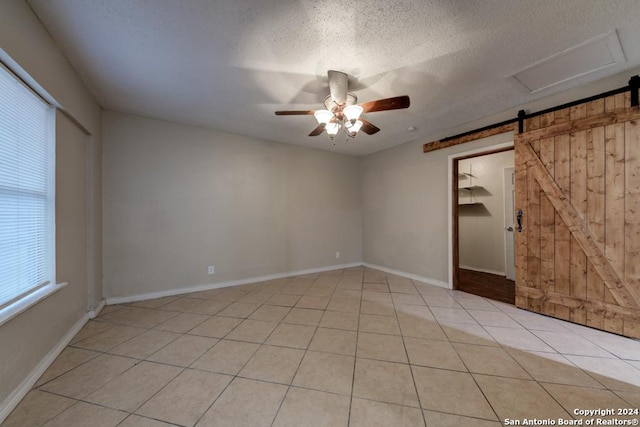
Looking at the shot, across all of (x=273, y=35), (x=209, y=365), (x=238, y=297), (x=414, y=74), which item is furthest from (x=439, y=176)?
(x=209, y=365)

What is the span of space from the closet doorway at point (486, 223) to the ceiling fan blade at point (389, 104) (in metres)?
2.18

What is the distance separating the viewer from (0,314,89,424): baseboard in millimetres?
1370

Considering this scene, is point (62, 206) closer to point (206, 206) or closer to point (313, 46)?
point (206, 206)

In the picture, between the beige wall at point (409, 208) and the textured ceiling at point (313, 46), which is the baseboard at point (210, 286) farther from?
the textured ceiling at point (313, 46)

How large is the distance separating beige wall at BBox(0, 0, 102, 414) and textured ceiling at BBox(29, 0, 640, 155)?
7.5 inches

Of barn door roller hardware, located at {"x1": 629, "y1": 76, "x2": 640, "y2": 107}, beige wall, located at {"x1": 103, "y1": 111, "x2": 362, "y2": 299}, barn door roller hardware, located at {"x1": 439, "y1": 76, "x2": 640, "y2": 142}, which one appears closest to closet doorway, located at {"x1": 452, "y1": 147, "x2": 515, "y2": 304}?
barn door roller hardware, located at {"x1": 439, "y1": 76, "x2": 640, "y2": 142}

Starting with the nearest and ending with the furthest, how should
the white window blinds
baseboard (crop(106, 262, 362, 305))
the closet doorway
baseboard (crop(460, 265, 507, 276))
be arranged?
the white window blinds, baseboard (crop(106, 262, 362, 305)), the closet doorway, baseboard (crop(460, 265, 507, 276))

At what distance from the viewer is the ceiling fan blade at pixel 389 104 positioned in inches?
77.5

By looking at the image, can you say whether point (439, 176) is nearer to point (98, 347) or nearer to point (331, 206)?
point (331, 206)

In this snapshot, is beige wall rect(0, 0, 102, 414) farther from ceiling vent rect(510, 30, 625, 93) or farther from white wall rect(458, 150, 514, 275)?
white wall rect(458, 150, 514, 275)

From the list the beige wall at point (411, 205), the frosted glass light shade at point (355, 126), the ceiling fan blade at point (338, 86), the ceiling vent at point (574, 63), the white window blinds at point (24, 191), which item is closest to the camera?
the white window blinds at point (24, 191)

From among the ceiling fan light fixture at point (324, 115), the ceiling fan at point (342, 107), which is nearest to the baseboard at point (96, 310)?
the ceiling fan at point (342, 107)

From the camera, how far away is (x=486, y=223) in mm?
4801

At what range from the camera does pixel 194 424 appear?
1308 mm
